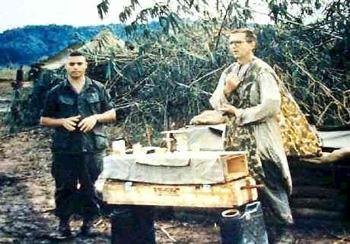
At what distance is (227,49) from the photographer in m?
7.54

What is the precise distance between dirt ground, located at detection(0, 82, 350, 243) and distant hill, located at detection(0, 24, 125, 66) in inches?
69.2

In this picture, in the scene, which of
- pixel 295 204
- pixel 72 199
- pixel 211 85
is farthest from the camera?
pixel 211 85

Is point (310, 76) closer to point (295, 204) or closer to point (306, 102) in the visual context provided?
point (306, 102)

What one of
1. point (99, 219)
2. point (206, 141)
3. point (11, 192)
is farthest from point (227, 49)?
point (11, 192)

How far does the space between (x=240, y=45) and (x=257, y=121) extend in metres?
0.61

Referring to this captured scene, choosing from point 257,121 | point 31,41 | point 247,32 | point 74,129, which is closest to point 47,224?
point 74,129

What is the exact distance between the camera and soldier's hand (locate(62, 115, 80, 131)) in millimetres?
4859

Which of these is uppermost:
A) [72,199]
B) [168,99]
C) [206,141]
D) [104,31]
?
[104,31]

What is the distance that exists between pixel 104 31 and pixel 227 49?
9.10ft

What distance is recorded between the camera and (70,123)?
16.0ft

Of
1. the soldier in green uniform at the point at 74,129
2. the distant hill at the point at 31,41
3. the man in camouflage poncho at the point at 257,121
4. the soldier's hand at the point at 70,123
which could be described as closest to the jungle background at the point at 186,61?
the distant hill at the point at 31,41

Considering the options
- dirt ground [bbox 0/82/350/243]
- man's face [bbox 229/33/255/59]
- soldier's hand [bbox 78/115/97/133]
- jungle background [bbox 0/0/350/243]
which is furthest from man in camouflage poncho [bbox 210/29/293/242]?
jungle background [bbox 0/0/350/243]

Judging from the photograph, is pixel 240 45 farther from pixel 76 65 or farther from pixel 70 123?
pixel 70 123

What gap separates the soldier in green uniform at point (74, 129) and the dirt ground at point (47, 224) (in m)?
0.50
